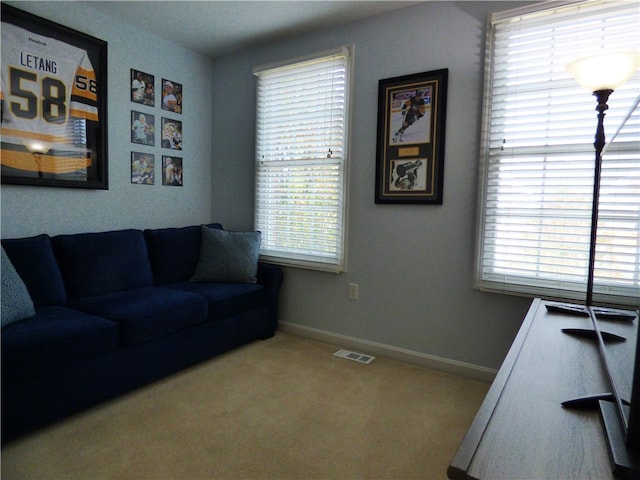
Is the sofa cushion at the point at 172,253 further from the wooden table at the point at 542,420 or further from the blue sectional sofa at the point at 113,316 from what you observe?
the wooden table at the point at 542,420

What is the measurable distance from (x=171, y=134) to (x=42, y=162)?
1.07m

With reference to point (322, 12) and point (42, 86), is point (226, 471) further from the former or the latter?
point (322, 12)

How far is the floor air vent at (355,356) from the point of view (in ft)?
9.30

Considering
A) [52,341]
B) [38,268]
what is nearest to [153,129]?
[38,268]

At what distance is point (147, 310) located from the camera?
232 cm

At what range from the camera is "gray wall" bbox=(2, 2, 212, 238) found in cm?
260

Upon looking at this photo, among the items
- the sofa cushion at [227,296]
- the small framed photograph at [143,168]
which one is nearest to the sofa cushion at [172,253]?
the sofa cushion at [227,296]

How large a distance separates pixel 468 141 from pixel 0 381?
2.76m

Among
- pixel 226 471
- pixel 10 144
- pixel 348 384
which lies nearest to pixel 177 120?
pixel 10 144

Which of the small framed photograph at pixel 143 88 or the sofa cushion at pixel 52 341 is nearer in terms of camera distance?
the sofa cushion at pixel 52 341

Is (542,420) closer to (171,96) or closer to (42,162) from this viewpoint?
(42,162)

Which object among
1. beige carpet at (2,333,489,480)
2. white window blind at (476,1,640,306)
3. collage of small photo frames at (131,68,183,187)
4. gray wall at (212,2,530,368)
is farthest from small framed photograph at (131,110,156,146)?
white window blind at (476,1,640,306)

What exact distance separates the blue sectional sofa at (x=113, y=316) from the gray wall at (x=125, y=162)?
9.5 inches

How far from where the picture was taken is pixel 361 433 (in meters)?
1.94
